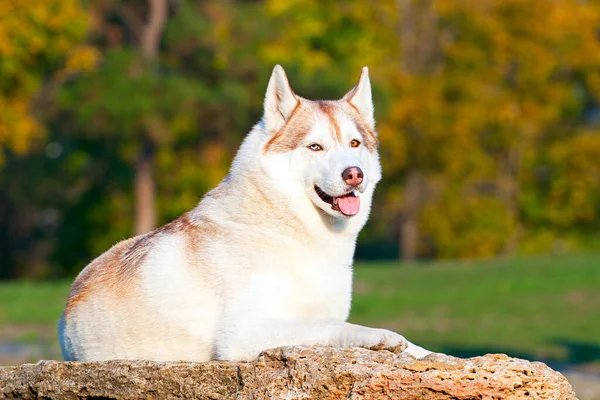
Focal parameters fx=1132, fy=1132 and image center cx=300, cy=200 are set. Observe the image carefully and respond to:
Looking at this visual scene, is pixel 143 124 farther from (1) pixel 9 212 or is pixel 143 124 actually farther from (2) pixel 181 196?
(1) pixel 9 212

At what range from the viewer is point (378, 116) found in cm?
4291

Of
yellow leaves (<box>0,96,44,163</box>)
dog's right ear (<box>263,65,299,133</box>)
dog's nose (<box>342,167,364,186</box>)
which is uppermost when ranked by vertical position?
yellow leaves (<box>0,96,44,163</box>)

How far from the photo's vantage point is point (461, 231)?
4831cm

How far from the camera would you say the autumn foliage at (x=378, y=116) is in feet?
128

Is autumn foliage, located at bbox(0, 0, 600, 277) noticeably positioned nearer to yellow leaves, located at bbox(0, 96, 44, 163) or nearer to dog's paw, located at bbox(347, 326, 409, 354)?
yellow leaves, located at bbox(0, 96, 44, 163)

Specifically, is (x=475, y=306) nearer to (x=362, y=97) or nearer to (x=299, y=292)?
(x=362, y=97)

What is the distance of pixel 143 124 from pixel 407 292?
1273cm

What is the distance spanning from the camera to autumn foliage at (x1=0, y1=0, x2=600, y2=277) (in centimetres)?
3916

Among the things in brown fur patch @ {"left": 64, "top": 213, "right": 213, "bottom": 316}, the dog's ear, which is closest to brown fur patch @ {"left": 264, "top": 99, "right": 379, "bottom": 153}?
the dog's ear

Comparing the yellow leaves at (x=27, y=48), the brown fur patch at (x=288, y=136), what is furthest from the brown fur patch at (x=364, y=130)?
the yellow leaves at (x=27, y=48)

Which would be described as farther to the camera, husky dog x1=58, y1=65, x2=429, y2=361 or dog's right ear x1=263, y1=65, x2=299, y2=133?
dog's right ear x1=263, y1=65, x2=299, y2=133

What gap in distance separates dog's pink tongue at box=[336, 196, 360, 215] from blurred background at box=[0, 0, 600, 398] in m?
22.1

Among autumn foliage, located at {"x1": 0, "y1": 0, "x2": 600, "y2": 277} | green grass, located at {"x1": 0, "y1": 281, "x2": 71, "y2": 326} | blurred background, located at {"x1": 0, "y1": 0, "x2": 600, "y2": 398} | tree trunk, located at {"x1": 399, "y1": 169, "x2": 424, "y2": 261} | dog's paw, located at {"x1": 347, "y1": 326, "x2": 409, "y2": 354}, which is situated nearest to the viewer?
dog's paw, located at {"x1": 347, "y1": 326, "x2": 409, "y2": 354}

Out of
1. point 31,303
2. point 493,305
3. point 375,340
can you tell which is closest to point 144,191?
point 31,303
